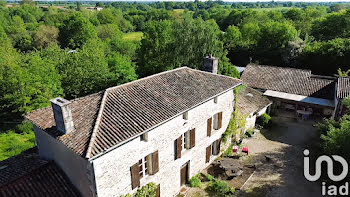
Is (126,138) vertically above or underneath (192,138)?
above

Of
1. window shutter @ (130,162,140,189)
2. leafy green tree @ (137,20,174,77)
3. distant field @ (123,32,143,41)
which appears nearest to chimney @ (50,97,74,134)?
window shutter @ (130,162,140,189)

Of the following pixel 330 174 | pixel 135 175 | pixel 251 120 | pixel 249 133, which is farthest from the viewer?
pixel 251 120

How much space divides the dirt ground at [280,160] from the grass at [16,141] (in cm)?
1848

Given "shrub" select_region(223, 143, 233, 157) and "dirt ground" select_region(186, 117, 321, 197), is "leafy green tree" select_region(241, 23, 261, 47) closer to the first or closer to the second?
"dirt ground" select_region(186, 117, 321, 197)

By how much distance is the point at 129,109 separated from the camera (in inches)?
600

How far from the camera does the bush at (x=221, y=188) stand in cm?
1870

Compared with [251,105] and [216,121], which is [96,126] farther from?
[251,105]

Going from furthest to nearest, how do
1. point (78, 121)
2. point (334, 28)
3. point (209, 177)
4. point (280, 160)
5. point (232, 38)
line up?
point (232, 38) → point (334, 28) → point (280, 160) → point (209, 177) → point (78, 121)

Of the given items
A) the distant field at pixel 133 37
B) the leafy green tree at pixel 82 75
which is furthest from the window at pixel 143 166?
the distant field at pixel 133 37

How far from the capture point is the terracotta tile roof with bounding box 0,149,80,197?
12899mm

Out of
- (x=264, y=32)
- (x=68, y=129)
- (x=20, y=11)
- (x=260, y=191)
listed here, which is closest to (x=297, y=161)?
(x=260, y=191)

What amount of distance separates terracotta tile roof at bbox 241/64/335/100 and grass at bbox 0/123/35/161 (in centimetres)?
3005

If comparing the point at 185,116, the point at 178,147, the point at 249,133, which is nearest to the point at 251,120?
the point at 249,133

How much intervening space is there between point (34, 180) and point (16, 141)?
57.2ft
